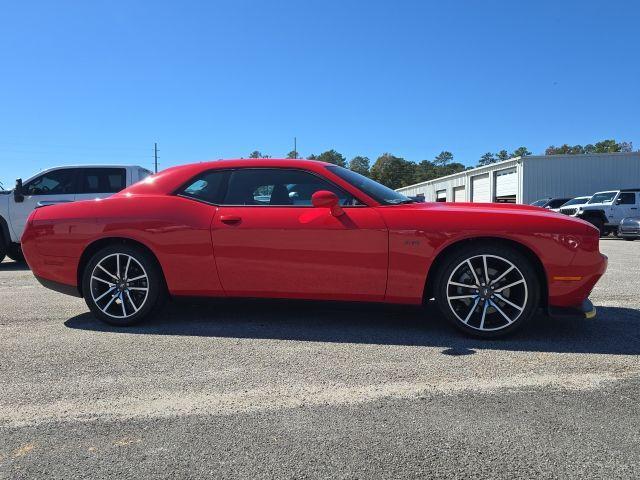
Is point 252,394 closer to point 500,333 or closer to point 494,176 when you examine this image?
point 500,333

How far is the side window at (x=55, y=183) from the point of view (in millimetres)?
8977

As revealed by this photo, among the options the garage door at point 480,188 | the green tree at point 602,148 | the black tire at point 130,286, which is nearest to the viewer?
the black tire at point 130,286

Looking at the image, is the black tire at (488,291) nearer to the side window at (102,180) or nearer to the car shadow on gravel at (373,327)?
the car shadow on gravel at (373,327)

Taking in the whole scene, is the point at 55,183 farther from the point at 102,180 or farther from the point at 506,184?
the point at 506,184

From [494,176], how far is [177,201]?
3390 centimetres

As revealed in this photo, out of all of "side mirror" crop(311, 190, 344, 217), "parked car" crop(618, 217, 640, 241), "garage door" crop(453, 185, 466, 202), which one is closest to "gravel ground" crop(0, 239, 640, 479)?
"side mirror" crop(311, 190, 344, 217)

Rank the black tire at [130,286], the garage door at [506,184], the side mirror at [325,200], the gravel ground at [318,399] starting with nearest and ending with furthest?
1. the gravel ground at [318,399]
2. the side mirror at [325,200]
3. the black tire at [130,286]
4. the garage door at [506,184]

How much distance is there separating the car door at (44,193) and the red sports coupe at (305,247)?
492 cm

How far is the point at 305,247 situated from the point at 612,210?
1788cm

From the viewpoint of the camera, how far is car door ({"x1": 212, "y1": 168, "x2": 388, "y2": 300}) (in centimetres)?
384

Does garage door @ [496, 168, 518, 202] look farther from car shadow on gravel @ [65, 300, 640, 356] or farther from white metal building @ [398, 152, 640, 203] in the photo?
car shadow on gravel @ [65, 300, 640, 356]

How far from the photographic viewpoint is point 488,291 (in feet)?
12.3

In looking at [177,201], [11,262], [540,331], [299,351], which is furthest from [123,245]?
[11,262]

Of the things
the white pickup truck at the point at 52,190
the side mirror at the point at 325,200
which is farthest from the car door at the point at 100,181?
the side mirror at the point at 325,200
